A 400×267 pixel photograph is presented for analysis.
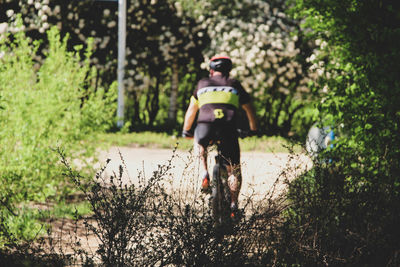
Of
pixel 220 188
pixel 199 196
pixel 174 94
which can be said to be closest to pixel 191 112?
pixel 220 188

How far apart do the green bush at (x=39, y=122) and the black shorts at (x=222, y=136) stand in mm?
1475

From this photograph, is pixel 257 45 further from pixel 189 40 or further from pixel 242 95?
pixel 242 95

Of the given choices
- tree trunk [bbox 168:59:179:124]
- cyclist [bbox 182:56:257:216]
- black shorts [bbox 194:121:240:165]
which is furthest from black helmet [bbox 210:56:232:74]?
tree trunk [bbox 168:59:179:124]

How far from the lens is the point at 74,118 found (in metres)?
6.39

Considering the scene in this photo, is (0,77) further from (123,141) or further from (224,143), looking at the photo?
(123,141)

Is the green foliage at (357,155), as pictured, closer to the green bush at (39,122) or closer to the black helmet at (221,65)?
the black helmet at (221,65)

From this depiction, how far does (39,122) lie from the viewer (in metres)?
5.80

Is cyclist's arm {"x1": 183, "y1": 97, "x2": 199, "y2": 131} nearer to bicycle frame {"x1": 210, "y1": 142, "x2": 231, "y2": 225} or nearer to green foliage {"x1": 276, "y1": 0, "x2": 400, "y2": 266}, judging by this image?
bicycle frame {"x1": 210, "y1": 142, "x2": 231, "y2": 225}

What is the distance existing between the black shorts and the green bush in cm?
147

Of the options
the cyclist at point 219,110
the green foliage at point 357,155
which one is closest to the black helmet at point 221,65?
the cyclist at point 219,110

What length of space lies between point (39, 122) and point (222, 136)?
76.4 inches

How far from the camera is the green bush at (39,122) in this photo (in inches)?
213

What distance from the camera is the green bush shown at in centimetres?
541

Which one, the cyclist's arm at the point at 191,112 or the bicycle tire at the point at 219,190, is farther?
the cyclist's arm at the point at 191,112
